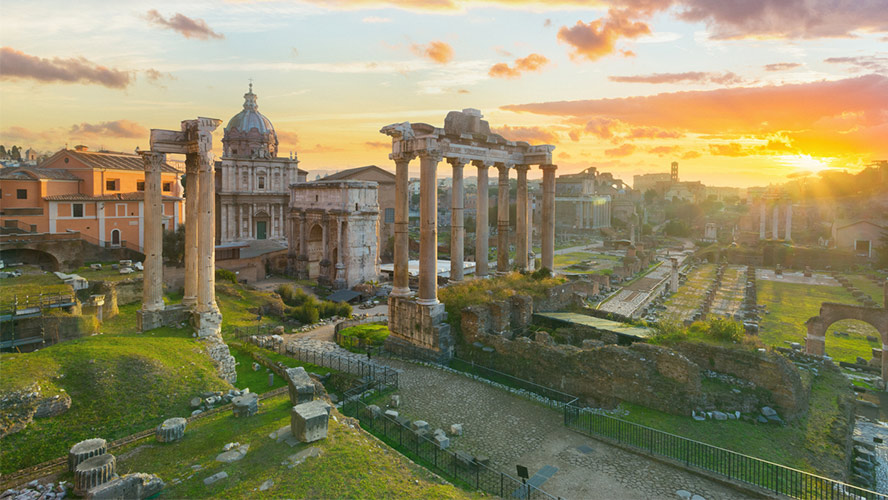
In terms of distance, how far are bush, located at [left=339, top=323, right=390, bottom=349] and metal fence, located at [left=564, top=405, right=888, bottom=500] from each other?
864cm

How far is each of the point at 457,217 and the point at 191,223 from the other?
31.4 feet

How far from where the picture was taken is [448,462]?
10.5 m

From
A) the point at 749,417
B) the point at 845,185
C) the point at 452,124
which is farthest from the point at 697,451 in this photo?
the point at 845,185

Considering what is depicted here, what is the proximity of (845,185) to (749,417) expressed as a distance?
119 m

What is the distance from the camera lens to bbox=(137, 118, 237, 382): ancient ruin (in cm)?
1661

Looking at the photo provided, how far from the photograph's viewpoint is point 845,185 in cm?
10275

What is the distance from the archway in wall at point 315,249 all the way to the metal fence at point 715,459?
34.8m

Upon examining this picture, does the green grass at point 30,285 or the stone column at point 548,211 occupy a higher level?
the stone column at point 548,211

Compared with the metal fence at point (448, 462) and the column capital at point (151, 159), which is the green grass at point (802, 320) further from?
the column capital at point (151, 159)

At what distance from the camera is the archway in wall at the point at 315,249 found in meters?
43.8

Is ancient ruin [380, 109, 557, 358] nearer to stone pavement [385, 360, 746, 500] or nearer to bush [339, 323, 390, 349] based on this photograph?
bush [339, 323, 390, 349]

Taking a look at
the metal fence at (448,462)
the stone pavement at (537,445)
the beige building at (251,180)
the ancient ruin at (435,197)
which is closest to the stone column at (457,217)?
the ancient ruin at (435,197)

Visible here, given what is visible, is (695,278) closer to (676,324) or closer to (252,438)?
(676,324)

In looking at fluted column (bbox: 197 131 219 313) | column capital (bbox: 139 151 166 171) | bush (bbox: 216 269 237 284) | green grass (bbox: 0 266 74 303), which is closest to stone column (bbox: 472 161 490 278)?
fluted column (bbox: 197 131 219 313)
